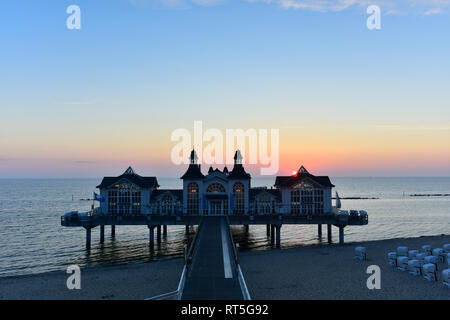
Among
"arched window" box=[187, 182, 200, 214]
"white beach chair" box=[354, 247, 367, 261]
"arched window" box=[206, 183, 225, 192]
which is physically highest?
"arched window" box=[206, 183, 225, 192]

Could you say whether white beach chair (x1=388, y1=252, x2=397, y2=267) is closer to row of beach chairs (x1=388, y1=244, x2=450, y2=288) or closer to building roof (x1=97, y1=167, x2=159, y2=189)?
row of beach chairs (x1=388, y1=244, x2=450, y2=288)

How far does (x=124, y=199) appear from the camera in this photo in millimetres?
48938

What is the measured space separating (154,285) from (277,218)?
22.6m

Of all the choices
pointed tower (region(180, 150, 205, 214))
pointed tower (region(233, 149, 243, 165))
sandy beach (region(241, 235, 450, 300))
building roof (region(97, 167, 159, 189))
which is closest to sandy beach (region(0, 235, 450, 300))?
sandy beach (region(241, 235, 450, 300))

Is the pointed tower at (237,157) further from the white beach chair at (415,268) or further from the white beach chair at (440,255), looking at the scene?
the white beach chair at (415,268)

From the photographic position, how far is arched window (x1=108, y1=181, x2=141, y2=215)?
4875cm

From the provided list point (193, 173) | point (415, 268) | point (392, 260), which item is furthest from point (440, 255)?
point (193, 173)

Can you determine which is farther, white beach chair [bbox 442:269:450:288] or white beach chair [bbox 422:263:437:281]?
white beach chair [bbox 422:263:437:281]

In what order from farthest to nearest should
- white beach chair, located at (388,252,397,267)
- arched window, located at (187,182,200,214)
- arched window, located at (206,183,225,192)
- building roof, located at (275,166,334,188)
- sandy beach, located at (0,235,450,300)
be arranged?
A: arched window, located at (206,183,225,192)
arched window, located at (187,182,200,214)
building roof, located at (275,166,334,188)
white beach chair, located at (388,252,397,267)
sandy beach, located at (0,235,450,300)

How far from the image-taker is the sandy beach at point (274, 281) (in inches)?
914

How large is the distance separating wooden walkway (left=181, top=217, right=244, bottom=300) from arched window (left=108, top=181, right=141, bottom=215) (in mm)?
16263

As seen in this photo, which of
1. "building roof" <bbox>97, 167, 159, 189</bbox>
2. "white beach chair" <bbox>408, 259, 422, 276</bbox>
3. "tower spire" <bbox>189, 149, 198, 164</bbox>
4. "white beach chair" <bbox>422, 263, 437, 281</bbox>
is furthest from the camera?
"tower spire" <bbox>189, 149, 198, 164</bbox>

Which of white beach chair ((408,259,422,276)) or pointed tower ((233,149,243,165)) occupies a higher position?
pointed tower ((233,149,243,165))
